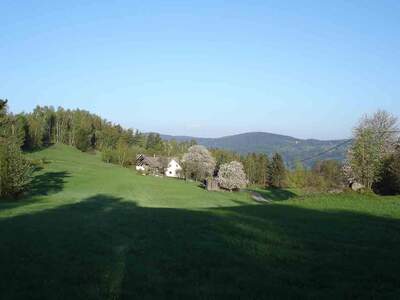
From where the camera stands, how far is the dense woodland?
49.9 m

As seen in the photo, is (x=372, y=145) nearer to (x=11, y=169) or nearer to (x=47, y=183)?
(x=11, y=169)

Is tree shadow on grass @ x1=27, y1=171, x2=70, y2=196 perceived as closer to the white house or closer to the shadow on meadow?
the shadow on meadow

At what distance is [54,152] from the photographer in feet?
420

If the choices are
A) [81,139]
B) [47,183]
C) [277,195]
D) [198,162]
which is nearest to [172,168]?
[198,162]

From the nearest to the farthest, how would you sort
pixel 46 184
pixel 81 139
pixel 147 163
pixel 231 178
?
1. pixel 46 184
2. pixel 231 178
3. pixel 147 163
4. pixel 81 139

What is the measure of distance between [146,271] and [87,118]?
6807 inches

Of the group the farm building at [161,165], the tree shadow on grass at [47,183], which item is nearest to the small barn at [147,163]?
the farm building at [161,165]

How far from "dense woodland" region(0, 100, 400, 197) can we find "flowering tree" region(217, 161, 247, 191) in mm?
1031

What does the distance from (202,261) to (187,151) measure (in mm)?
133225

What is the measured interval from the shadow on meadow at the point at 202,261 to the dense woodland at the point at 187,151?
33.2 m

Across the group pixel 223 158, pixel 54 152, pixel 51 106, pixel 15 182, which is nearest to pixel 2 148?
pixel 15 182

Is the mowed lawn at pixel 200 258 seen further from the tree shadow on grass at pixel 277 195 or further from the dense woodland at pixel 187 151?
the tree shadow on grass at pixel 277 195

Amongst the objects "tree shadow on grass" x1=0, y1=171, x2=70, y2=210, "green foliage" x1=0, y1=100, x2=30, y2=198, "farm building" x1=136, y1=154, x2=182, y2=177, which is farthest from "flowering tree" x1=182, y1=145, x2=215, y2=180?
"green foliage" x1=0, y1=100, x2=30, y2=198

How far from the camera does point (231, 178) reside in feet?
349
